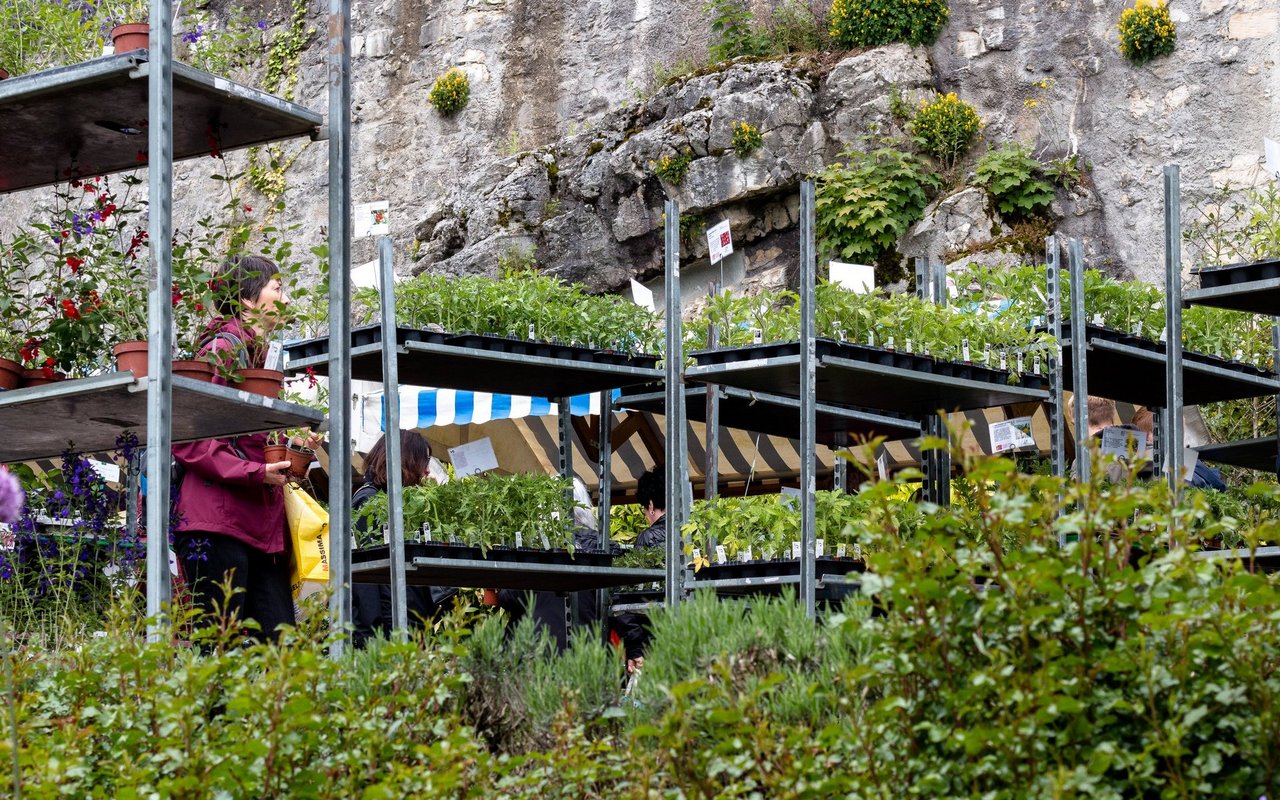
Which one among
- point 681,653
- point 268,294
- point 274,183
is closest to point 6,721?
point 681,653

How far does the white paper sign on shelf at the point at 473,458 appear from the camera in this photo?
273 inches

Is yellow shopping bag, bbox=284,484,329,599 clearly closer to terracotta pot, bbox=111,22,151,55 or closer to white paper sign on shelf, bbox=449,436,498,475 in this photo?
white paper sign on shelf, bbox=449,436,498,475

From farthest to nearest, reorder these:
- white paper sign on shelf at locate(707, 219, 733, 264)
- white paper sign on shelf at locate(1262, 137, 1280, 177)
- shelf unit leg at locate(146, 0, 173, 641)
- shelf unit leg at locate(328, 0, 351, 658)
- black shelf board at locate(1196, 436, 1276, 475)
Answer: black shelf board at locate(1196, 436, 1276, 475) → white paper sign on shelf at locate(707, 219, 733, 264) → white paper sign on shelf at locate(1262, 137, 1280, 177) → shelf unit leg at locate(328, 0, 351, 658) → shelf unit leg at locate(146, 0, 173, 641)

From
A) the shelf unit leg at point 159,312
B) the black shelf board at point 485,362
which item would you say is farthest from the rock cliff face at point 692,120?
the shelf unit leg at point 159,312

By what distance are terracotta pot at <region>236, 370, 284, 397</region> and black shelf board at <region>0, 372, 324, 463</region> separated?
0.12 metres

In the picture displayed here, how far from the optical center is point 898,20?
54.4 feet

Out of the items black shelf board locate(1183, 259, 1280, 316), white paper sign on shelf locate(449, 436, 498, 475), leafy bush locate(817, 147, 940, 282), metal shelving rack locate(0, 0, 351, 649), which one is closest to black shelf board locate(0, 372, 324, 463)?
metal shelving rack locate(0, 0, 351, 649)

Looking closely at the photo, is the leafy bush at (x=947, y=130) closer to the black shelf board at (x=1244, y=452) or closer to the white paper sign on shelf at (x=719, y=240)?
the black shelf board at (x=1244, y=452)

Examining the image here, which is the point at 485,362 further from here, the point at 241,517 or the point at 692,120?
the point at 692,120

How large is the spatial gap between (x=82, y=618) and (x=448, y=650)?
213 cm

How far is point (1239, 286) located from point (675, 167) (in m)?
11.4

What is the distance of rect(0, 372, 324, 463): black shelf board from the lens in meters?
3.93

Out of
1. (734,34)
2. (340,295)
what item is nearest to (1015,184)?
(734,34)

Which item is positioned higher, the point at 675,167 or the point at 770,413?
the point at 675,167
